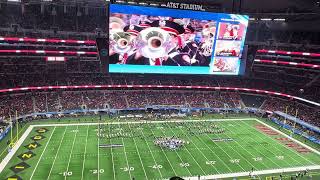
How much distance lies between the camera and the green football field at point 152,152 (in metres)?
31.8

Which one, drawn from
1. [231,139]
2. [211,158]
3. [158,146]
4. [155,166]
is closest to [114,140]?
[158,146]

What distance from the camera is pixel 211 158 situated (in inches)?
1421

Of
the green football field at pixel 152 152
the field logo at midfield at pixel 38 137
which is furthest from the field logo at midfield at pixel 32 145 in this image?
the field logo at midfield at pixel 38 137

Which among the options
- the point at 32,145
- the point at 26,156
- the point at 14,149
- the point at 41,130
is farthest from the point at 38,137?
the point at 26,156

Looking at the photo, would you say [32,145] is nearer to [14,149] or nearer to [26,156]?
[14,149]

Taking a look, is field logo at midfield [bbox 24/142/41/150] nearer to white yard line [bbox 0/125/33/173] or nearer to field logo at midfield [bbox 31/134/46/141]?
white yard line [bbox 0/125/33/173]

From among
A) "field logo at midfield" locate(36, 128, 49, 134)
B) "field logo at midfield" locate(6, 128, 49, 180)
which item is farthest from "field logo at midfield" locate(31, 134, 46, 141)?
"field logo at midfield" locate(36, 128, 49, 134)

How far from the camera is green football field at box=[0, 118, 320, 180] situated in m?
31.8

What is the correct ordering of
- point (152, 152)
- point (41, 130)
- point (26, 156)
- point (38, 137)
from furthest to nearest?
point (41, 130)
point (38, 137)
point (152, 152)
point (26, 156)

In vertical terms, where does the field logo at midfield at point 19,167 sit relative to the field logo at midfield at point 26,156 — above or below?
below

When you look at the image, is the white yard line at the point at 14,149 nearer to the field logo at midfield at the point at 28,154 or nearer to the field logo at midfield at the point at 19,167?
the field logo at midfield at the point at 28,154

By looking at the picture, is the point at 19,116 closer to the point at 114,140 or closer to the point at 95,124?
the point at 95,124

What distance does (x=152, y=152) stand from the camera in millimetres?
37031

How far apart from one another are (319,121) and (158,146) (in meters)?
27.4
